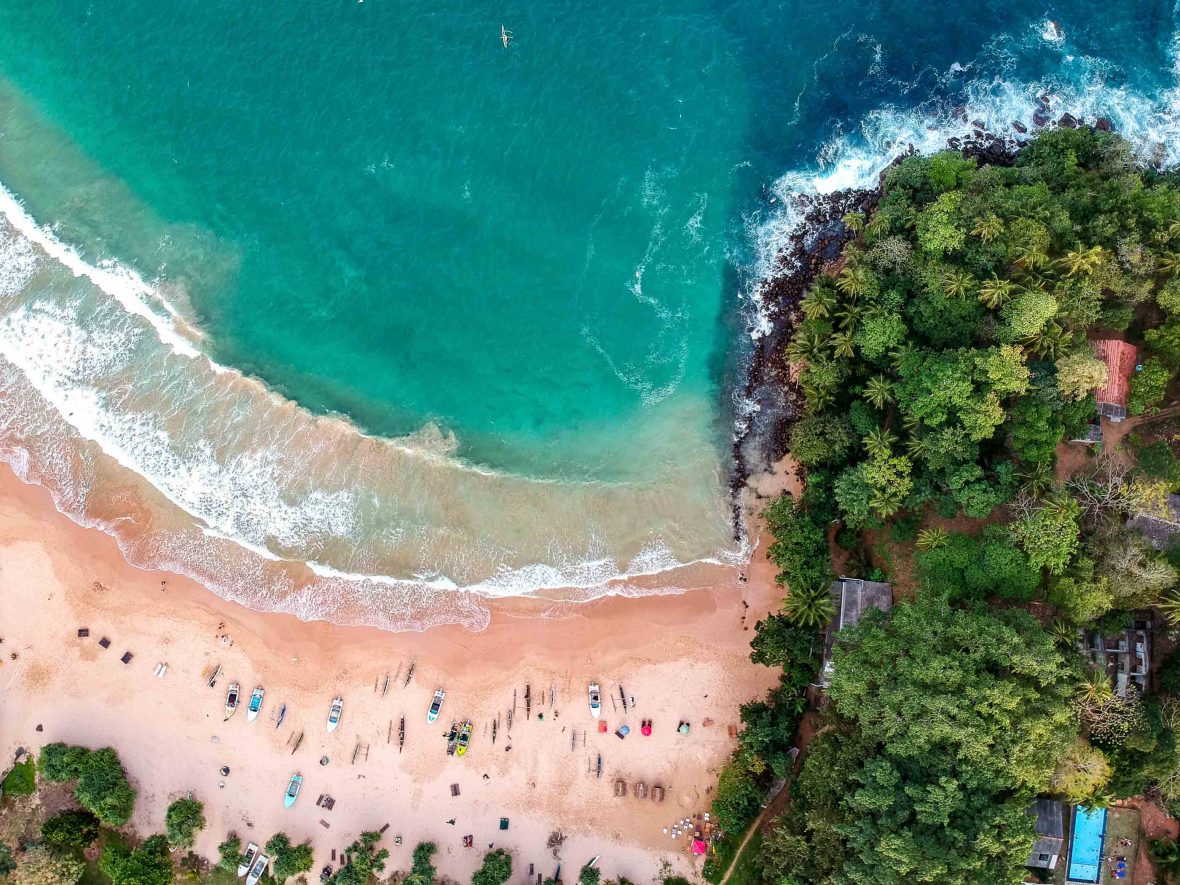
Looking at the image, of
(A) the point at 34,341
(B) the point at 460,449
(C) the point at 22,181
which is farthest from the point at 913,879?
(C) the point at 22,181

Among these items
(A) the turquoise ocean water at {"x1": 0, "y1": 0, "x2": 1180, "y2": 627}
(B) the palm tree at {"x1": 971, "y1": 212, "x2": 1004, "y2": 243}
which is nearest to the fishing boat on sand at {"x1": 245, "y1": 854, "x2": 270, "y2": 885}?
(A) the turquoise ocean water at {"x1": 0, "y1": 0, "x2": 1180, "y2": 627}

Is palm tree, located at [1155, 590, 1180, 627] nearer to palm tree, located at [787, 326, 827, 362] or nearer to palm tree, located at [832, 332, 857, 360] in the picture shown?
palm tree, located at [832, 332, 857, 360]

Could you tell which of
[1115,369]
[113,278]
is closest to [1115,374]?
[1115,369]

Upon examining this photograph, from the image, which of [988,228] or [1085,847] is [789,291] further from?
[1085,847]

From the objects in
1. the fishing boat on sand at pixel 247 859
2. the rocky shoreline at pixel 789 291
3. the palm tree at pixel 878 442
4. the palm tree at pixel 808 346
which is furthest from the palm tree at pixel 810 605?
the fishing boat on sand at pixel 247 859

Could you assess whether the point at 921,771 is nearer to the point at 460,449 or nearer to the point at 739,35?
the point at 460,449

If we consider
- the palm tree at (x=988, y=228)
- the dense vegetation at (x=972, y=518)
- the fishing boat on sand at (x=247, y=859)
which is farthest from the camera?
the fishing boat on sand at (x=247, y=859)

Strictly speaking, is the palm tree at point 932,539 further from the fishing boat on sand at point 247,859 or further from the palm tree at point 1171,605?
the fishing boat on sand at point 247,859
